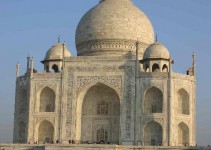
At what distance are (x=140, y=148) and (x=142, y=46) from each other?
9339 millimetres

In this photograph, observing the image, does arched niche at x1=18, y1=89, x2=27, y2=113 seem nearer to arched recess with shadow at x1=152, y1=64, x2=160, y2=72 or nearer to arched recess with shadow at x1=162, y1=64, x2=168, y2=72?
arched recess with shadow at x1=152, y1=64, x2=160, y2=72

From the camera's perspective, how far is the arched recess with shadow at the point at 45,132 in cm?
2745

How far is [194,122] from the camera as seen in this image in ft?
89.2

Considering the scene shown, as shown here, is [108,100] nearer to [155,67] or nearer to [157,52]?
[155,67]

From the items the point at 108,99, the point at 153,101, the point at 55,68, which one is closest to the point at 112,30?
the point at 55,68

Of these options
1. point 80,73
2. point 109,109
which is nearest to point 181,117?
point 109,109

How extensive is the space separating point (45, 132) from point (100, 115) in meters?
3.31

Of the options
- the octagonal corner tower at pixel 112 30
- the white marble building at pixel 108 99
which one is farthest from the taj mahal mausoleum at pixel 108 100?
the octagonal corner tower at pixel 112 30

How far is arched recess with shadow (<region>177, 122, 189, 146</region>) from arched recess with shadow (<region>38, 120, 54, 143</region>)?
23.5 ft

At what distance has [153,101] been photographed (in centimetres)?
2664

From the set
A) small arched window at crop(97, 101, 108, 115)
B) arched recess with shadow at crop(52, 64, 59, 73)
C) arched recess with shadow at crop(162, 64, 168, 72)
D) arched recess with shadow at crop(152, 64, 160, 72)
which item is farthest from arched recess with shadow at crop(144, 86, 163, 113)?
arched recess with shadow at crop(52, 64, 59, 73)

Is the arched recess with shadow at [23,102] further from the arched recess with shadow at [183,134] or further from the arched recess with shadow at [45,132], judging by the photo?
the arched recess with shadow at [183,134]

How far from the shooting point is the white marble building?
26141 mm

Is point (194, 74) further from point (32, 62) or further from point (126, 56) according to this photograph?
point (32, 62)
